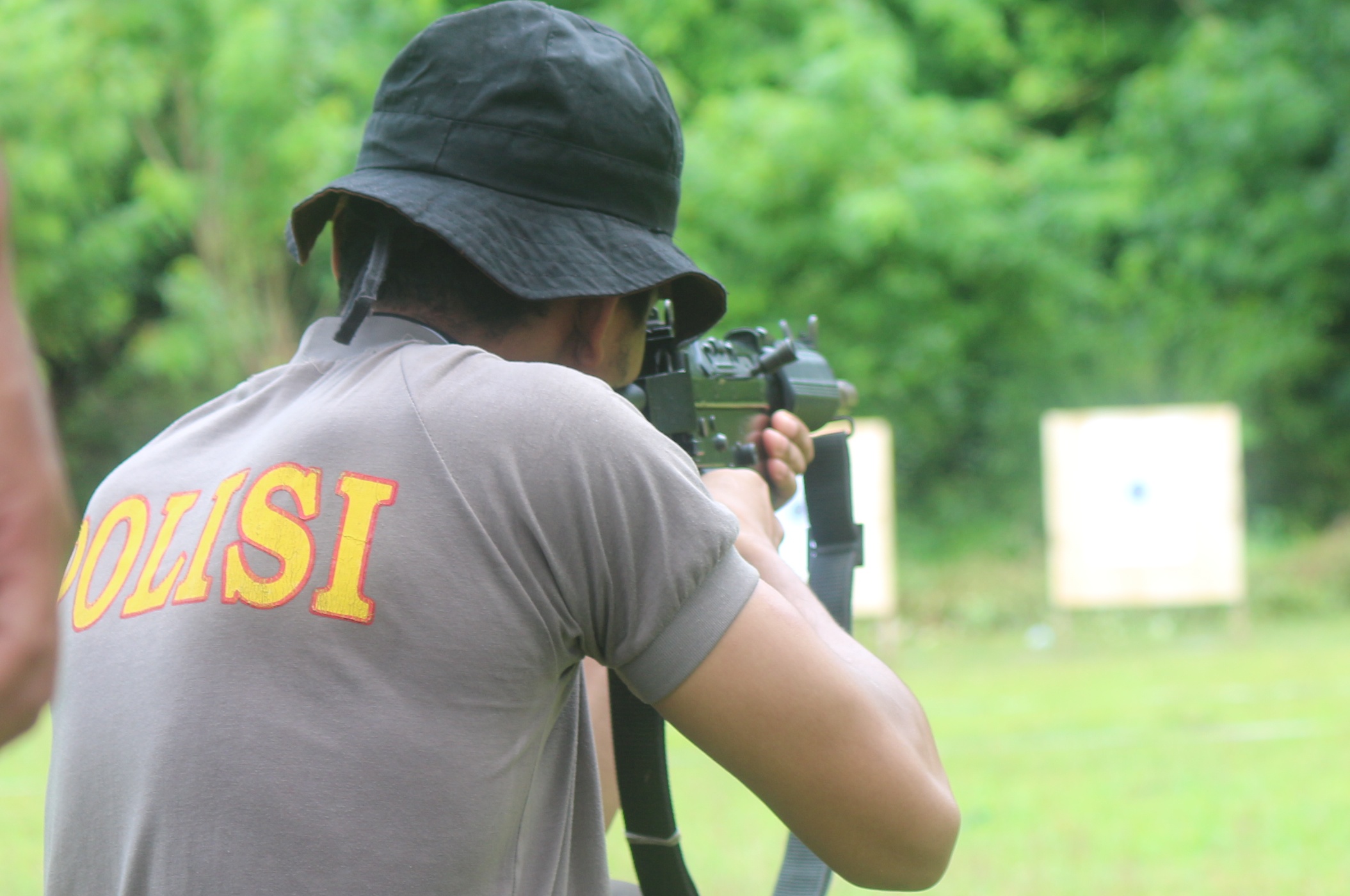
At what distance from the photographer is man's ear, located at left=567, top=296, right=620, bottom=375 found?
1.17m

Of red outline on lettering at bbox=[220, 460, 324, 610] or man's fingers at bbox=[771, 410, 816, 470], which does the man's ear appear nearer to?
red outline on lettering at bbox=[220, 460, 324, 610]

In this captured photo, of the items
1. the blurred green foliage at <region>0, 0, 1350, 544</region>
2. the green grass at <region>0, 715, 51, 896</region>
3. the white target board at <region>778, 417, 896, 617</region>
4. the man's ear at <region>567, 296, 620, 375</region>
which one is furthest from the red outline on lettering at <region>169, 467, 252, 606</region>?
the blurred green foliage at <region>0, 0, 1350, 544</region>

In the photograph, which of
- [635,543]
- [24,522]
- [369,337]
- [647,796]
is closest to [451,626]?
[635,543]

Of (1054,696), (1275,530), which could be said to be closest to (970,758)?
(1054,696)

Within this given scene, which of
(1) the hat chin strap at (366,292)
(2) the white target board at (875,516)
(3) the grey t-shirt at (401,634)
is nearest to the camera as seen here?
(3) the grey t-shirt at (401,634)

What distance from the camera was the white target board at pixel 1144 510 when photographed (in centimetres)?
966

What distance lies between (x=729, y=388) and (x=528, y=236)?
20.4 inches

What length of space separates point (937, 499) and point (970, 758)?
246 inches

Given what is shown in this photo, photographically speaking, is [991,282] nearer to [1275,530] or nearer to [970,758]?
[1275,530]

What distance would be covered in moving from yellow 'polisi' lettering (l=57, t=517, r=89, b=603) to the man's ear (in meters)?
0.40

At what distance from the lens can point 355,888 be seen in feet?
3.13

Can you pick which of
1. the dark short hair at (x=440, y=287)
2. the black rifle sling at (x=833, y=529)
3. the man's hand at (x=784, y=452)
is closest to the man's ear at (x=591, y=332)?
the dark short hair at (x=440, y=287)

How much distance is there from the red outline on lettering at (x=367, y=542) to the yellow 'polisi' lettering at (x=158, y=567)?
0.39ft

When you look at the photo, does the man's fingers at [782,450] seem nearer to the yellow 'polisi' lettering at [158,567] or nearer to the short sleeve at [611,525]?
the short sleeve at [611,525]
